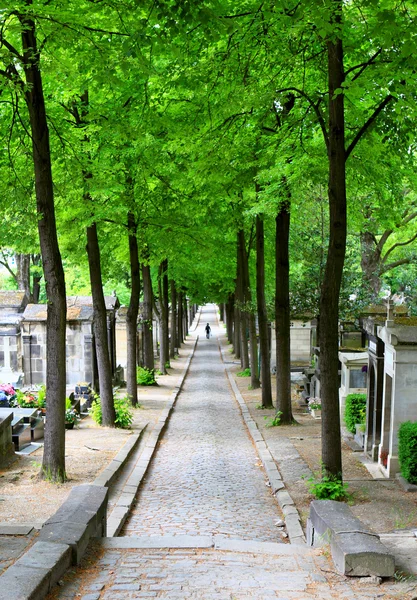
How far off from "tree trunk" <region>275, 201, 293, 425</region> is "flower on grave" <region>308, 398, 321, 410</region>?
7.98 ft

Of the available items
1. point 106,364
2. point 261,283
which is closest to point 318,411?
point 261,283

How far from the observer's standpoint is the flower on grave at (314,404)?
19.3 meters

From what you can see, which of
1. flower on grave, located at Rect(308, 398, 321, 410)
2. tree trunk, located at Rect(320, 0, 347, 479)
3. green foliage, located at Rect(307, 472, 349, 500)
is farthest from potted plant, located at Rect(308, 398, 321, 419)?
tree trunk, located at Rect(320, 0, 347, 479)

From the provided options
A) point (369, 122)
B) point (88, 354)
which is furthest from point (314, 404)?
point (369, 122)

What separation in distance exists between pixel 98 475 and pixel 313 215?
51.6 ft

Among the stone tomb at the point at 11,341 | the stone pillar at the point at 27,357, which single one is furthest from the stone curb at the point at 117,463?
the stone tomb at the point at 11,341

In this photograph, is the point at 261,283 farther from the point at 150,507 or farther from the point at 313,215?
the point at 150,507

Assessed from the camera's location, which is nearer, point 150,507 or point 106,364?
point 150,507

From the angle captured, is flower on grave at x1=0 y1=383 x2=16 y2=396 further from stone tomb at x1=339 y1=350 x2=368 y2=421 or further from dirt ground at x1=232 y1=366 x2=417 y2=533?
stone tomb at x1=339 y1=350 x2=368 y2=421

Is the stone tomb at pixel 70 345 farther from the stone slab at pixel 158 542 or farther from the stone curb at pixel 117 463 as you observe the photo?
the stone slab at pixel 158 542

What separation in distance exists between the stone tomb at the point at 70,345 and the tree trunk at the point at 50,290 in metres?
13.0

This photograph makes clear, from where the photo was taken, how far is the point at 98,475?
10820 millimetres

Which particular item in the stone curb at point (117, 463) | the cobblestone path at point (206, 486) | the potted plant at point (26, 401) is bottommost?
the cobblestone path at point (206, 486)

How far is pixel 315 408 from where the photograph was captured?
19234mm
